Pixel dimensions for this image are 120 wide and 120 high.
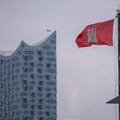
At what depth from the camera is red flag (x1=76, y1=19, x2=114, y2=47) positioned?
47.9 meters

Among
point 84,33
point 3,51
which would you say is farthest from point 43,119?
point 84,33

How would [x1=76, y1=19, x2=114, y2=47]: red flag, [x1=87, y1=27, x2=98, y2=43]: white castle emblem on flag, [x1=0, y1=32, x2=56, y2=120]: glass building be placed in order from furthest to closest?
1. [x1=0, y1=32, x2=56, y2=120]: glass building
2. [x1=87, y1=27, x2=98, y2=43]: white castle emblem on flag
3. [x1=76, y1=19, x2=114, y2=47]: red flag

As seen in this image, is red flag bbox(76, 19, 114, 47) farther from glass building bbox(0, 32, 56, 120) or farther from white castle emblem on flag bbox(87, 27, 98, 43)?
glass building bbox(0, 32, 56, 120)

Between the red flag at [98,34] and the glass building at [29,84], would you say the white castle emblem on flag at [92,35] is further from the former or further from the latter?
the glass building at [29,84]

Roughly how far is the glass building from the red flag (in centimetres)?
11245

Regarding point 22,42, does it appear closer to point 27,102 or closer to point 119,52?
point 27,102

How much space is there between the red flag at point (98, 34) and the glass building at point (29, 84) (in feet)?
369

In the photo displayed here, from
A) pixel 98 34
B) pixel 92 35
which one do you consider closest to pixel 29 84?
pixel 92 35

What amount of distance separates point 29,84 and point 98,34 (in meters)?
115

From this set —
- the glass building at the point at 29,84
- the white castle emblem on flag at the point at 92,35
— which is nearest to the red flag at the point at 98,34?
the white castle emblem on flag at the point at 92,35

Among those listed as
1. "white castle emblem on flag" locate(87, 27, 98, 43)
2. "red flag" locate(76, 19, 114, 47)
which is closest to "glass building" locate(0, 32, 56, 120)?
"red flag" locate(76, 19, 114, 47)

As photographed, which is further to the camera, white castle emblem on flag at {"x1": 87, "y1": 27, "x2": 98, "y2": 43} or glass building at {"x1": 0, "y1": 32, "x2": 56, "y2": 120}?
glass building at {"x1": 0, "y1": 32, "x2": 56, "y2": 120}

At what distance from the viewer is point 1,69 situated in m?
170

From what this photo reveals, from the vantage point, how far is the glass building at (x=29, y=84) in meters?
161
